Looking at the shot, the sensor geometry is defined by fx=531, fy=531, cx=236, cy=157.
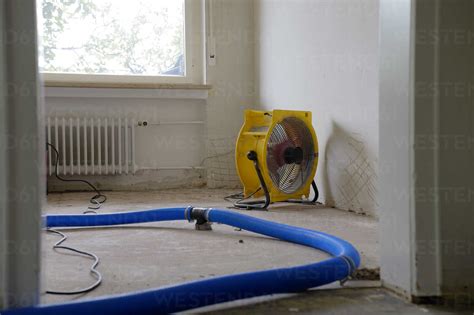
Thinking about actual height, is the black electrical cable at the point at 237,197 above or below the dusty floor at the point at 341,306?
below

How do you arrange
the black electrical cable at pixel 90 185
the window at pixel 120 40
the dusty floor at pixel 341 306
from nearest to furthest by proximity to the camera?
the dusty floor at pixel 341 306, the black electrical cable at pixel 90 185, the window at pixel 120 40

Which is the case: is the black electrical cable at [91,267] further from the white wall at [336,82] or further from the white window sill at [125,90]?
the white window sill at [125,90]

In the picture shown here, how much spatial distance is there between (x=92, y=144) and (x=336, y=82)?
1859mm

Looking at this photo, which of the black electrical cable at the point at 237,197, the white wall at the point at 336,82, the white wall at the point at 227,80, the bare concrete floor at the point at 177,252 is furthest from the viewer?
the white wall at the point at 227,80

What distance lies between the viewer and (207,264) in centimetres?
165

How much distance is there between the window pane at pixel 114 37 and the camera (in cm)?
400

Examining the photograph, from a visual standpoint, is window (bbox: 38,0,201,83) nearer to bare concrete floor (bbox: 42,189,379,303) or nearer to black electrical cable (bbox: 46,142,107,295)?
black electrical cable (bbox: 46,142,107,295)

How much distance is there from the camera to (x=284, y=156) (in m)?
2.96

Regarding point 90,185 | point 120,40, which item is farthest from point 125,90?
point 90,185

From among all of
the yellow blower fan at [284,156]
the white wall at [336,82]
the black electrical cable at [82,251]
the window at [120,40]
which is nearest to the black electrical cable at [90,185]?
the black electrical cable at [82,251]

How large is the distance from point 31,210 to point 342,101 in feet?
6.96

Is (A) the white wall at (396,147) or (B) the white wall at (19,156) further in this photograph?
(A) the white wall at (396,147)

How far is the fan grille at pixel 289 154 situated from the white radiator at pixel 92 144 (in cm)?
139

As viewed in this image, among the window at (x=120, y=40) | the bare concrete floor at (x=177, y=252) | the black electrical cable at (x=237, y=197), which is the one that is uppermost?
the window at (x=120, y=40)
